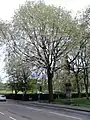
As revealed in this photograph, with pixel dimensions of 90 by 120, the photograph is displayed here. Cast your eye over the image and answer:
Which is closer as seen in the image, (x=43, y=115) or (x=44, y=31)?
(x=43, y=115)

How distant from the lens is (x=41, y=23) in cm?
4750

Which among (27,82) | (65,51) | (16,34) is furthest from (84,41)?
(27,82)

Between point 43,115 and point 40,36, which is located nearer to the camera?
point 43,115

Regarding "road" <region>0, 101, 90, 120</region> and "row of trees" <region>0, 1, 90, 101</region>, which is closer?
"road" <region>0, 101, 90, 120</region>

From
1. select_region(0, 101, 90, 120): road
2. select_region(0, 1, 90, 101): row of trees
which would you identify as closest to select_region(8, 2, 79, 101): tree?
select_region(0, 1, 90, 101): row of trees

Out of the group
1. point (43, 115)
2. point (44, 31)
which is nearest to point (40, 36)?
point (44, 31)

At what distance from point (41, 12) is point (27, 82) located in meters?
37.3

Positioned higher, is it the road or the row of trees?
the row of trees

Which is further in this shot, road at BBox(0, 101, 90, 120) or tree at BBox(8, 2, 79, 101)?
tree at BBox(8, 2, 79, 101)

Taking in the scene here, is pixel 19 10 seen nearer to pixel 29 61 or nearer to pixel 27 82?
pixel 29 61

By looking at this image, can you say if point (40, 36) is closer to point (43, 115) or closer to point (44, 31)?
point (44, 31)

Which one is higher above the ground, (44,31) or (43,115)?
(44,31)

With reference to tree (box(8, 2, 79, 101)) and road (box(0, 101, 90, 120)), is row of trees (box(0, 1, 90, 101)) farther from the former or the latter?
road (box(0, 101, 90, 120))

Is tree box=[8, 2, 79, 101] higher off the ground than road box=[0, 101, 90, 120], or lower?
higher
